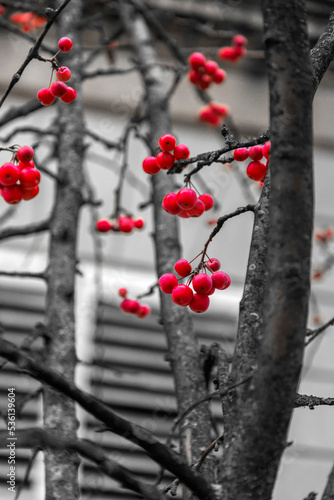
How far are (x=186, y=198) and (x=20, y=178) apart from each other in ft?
1.00

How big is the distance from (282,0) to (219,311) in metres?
2.52

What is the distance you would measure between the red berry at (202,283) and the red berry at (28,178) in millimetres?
344

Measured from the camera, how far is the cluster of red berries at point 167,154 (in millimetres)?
1148

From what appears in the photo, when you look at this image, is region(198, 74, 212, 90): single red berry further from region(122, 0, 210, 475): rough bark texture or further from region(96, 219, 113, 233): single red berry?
region(96, 219, 113, 233): single red berry

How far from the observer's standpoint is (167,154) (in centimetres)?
115

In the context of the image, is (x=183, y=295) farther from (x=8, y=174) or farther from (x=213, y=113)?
(x=213, y=113)

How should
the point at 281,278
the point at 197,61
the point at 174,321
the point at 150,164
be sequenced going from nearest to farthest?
1. the point at 281,278
2. the point at 150,164
3. the point at 174,321
4. the point at 197,61

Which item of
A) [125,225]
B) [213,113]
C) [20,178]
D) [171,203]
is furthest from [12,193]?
[213,113]

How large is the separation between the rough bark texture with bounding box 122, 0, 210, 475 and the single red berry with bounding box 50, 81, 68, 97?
0.40 metres

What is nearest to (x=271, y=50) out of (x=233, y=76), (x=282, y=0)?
(x=282, y=0)

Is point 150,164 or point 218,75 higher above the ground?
point 218,75

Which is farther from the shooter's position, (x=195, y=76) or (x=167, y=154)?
(x=195, y=76)

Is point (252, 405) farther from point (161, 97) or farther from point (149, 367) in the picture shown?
point (149, 367)

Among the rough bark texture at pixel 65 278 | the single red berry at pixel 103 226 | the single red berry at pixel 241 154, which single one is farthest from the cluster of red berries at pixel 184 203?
the single red berry at pixel 103 226
